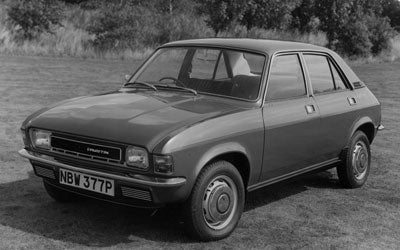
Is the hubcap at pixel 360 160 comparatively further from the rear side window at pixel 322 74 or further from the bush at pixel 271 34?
the bush at pixel 271 34

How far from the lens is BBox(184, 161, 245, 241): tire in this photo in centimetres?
441

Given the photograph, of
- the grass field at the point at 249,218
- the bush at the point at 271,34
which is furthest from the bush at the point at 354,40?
the grass field at the point at 249,218

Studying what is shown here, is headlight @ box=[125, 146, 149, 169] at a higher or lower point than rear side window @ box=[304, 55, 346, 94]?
lower

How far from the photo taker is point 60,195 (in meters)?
5.42

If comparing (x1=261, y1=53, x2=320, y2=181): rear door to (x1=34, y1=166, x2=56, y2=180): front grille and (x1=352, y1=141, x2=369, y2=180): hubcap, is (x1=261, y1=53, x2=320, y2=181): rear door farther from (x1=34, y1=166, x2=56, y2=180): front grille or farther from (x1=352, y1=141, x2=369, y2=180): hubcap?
(x1=34, y1=166, x2=56, y2=180): front grille

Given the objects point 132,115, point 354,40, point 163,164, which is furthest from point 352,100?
point 354,40

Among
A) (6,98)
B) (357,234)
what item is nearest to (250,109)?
(357,234)

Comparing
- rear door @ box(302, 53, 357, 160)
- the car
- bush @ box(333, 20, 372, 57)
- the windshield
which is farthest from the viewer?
bush @ box(333, 20, 372, 57)

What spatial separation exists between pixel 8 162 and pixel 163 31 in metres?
19.4

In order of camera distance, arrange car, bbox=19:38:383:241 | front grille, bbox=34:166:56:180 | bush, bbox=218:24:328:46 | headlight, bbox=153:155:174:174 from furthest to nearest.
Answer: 1. bush, bbox=218:24:328:46
2. front grille, bbox=34:166:56:180
3. car, bbox=19:38:383:241
4. headlight, bbox=153:155:174:174

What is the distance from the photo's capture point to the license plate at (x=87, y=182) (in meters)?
4.35

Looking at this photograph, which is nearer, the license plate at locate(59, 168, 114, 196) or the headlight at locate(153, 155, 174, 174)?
the headlight at locate(153, 155, 174, 174)

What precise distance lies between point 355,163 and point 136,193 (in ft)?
10.3

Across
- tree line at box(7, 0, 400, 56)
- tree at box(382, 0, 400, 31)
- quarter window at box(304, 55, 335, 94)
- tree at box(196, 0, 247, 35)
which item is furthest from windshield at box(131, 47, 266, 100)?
tree at box(382, 0, 400, 31)
